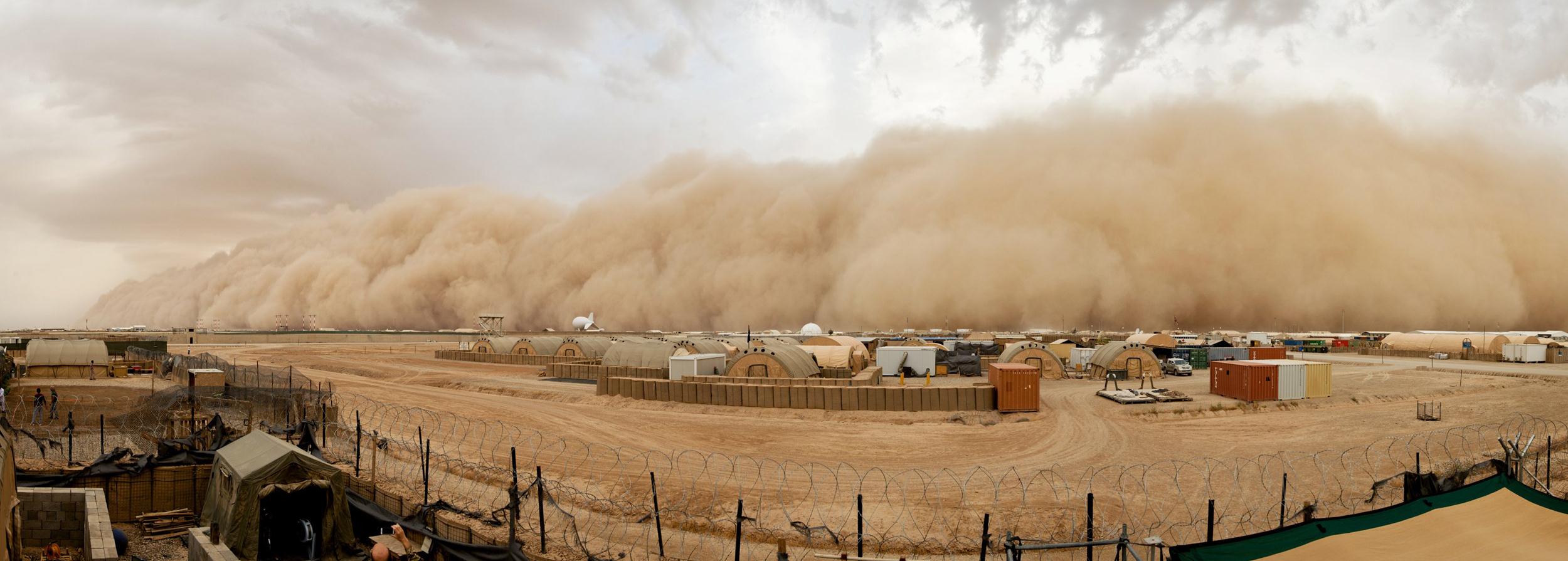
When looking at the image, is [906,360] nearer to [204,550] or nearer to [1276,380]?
[1276,380]

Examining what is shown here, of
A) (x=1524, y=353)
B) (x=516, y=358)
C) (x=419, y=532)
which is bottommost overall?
(x=419, y=532)

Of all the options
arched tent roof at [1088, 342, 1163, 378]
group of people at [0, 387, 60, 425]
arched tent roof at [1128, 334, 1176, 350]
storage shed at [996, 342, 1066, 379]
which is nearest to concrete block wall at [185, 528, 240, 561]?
group of people at [0, 387, 60, 425]

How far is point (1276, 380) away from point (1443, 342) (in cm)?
3786

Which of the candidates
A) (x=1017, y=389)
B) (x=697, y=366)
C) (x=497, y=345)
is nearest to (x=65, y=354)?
(x=497, y=345)

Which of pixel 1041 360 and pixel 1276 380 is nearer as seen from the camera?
pixel 1276 380

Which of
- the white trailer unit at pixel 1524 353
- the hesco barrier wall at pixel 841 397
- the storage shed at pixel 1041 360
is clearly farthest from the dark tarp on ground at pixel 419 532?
the white trailer unit at pixel 1524 353

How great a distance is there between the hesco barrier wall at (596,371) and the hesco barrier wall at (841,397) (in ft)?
16.1

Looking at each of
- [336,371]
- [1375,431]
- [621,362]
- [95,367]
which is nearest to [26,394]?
[95,367]

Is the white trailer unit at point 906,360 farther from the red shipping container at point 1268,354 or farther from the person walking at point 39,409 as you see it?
the person walking at point 39,409

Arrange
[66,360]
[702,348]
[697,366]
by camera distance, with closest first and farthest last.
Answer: [697,366] → [66,360] → [702,348]

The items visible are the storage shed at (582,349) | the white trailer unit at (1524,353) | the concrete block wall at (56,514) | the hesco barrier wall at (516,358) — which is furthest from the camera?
the white trailer unit at (1524,353)

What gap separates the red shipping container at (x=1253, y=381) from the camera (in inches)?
1030

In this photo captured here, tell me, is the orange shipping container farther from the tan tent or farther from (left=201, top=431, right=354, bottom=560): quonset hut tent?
the tan tent

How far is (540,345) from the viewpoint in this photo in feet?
159
